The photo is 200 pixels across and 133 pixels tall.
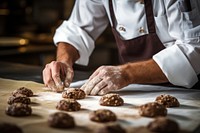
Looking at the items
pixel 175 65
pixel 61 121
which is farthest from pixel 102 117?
pixel 175 65

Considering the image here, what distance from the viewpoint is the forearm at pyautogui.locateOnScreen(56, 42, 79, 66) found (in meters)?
2.08

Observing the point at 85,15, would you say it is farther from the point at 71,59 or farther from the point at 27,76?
the point at 27,76

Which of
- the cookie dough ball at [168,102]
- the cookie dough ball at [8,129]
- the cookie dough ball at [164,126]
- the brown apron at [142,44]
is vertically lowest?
the cookie dough ball at [164,126]

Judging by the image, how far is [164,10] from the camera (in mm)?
1834

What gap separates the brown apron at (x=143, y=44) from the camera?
6.18ft

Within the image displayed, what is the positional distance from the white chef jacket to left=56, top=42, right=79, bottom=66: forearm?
3 centimetres

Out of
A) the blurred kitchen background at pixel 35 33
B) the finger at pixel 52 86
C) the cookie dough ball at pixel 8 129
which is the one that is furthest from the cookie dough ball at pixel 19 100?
the blurred kitchen background at pixel 35 33

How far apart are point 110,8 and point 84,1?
0.27 m

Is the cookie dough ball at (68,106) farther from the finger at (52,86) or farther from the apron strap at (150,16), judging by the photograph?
the apron strap at (150,16)

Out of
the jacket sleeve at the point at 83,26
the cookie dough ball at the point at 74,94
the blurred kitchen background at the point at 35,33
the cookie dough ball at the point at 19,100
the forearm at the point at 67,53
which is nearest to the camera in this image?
the cookie dough ball at the point at 19,100

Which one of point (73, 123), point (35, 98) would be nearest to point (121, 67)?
point (35, 98)

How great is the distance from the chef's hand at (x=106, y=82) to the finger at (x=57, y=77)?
138 millimetres

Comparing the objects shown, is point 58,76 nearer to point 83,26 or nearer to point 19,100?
point 19,100

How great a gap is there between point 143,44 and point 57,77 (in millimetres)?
498
